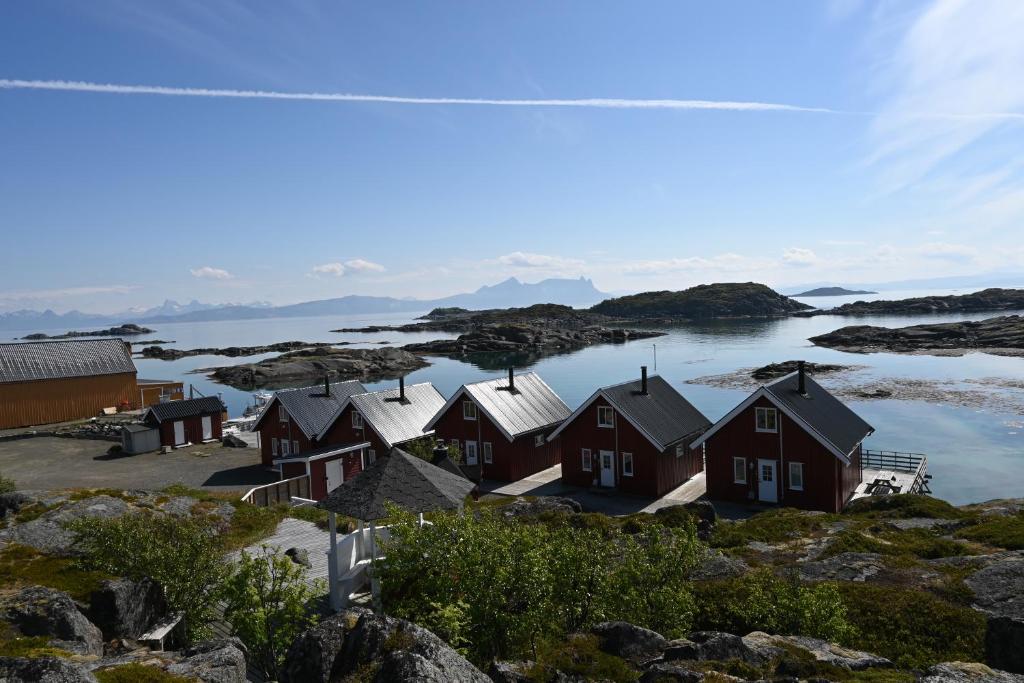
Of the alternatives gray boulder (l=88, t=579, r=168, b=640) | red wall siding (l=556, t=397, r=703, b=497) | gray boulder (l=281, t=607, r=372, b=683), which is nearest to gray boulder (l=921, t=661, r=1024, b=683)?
gray boulder (l=281, t=607, r=372, b=683)

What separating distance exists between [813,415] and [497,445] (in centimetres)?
1706

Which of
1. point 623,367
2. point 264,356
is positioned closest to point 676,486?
point 623,367

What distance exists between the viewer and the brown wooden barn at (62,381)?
188 ft

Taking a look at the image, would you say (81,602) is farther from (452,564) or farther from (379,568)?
(452,564)

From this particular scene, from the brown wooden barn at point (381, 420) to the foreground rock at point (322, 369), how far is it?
7763 centimetres

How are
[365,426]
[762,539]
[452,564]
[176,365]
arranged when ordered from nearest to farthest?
[452,564] → [762,539] → [365,426] → [176,365]

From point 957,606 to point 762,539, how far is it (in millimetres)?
8699

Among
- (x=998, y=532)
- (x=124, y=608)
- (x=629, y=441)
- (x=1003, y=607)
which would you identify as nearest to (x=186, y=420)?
(x=629, y=441)

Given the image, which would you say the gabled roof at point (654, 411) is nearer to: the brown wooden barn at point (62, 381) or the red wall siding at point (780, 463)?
the red wall siding at point (780, 463)

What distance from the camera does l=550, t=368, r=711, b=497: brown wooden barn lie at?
3422 centimetres

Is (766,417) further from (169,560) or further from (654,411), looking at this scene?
(169,560)

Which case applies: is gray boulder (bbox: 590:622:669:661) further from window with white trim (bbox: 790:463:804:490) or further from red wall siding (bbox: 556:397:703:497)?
red wall siding (bbox: 556:397:703:497)

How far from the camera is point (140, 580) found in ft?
44.8

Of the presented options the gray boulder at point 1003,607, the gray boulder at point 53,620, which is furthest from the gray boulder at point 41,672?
the gray boulder at point 1003,607
